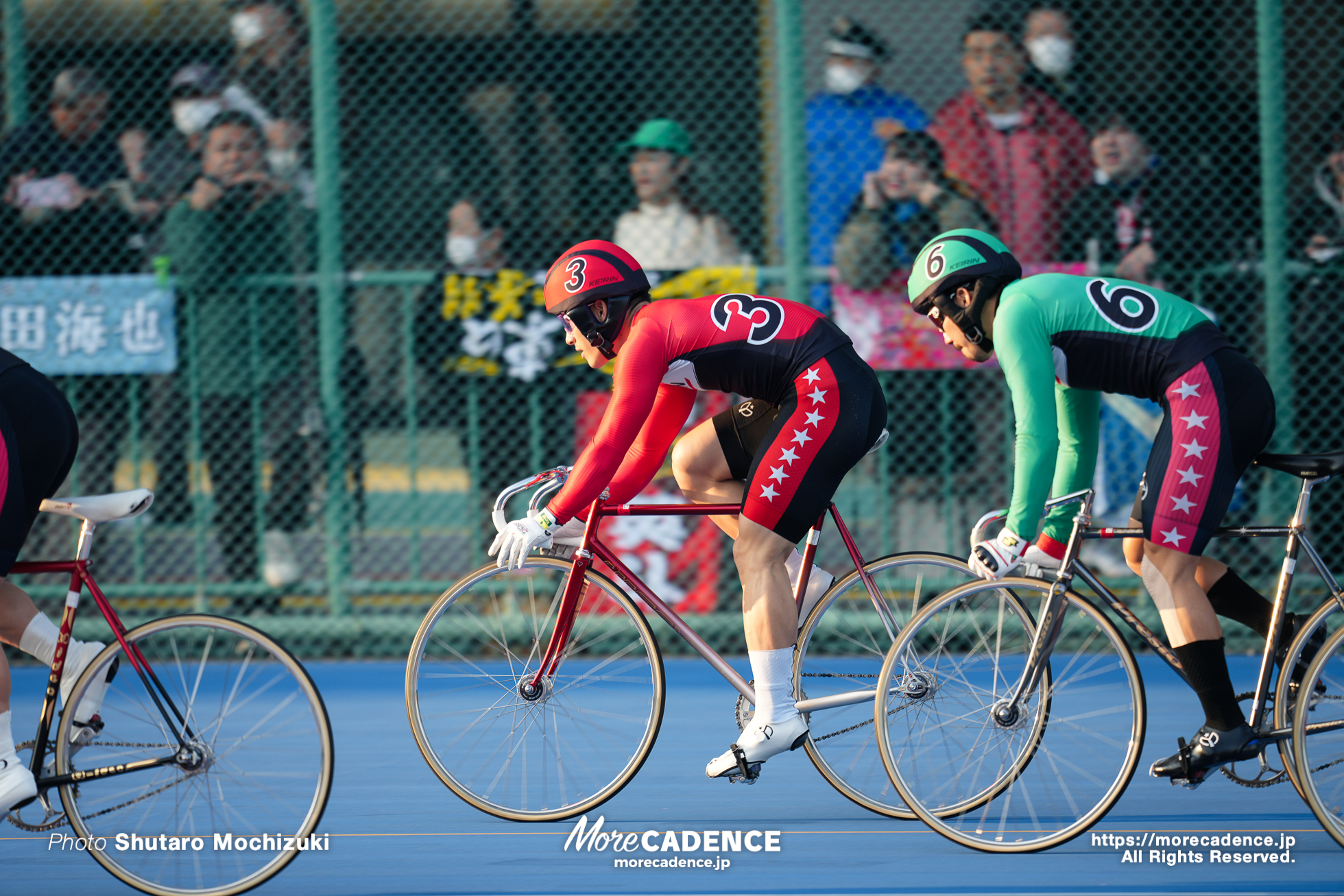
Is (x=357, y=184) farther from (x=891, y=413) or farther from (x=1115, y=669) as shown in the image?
(x=1115, y=669)

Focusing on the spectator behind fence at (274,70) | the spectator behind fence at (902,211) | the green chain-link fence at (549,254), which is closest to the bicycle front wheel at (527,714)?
the green chain-link fence at (549,254)

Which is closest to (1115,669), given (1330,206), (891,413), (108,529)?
(891,413)

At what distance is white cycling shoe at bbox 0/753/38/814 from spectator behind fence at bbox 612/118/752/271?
396 cm

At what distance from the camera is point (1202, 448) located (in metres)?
3.87

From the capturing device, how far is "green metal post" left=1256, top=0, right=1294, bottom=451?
6.68 m

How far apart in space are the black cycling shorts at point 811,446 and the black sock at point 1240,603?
111 centimetres

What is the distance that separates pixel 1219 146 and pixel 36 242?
5815mm

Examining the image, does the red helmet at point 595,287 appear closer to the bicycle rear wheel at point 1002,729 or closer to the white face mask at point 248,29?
the bicycle rear wheel at point 1002,729

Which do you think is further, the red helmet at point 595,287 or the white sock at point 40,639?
the red helmet at point 595,287

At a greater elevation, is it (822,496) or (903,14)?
(903,14)

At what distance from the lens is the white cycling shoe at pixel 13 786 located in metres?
3.67

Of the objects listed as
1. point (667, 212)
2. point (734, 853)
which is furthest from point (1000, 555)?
point (667, 212)

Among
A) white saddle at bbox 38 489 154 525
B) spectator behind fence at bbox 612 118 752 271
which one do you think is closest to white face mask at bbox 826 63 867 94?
spectator behind fence at bbox 612 118 752 271

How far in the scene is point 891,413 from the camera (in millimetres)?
6895
